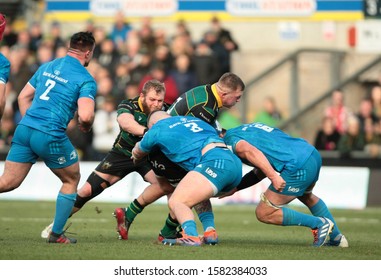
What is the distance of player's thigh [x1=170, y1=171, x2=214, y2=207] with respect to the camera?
37.7ft

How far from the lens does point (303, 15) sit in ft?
86.9

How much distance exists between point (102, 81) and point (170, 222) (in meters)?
12.2

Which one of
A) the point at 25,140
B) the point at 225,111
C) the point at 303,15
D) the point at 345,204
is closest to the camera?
the point at 25,140

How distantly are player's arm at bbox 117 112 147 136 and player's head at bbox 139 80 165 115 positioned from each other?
250 mm

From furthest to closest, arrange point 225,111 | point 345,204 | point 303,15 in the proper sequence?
point 303,15
point 225,111
point 345,204

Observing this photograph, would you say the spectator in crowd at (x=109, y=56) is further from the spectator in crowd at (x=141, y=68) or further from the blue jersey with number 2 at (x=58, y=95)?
the blue jersey with number 2 at (x=58, y=95)

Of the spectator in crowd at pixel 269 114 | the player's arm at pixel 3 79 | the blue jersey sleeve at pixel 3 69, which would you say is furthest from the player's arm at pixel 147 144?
the spectator in crowd at pixel 269 114

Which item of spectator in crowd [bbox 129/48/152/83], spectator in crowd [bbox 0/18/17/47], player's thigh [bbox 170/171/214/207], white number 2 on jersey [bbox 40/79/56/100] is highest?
white number 2 on jersey [bbox 40/79/56/100]

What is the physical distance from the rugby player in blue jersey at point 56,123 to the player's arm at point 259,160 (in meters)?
1.74

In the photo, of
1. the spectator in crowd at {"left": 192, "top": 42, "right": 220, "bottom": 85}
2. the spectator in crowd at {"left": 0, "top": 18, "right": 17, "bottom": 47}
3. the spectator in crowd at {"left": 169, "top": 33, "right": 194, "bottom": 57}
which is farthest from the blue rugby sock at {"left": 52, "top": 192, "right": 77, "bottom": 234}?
the spectator in crowd at {"left": 0, "top": 18, "right": 17, "bottom": 47}

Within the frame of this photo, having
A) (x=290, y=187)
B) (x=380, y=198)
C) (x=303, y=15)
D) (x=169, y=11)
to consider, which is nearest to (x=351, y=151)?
(x=380, y=198)

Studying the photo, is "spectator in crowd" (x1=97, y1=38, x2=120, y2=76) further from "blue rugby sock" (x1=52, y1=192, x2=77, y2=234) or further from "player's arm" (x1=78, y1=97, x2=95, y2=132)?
"player's arm" (x1=78, y1=97, x2=95, y2=132)

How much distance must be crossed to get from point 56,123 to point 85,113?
48 cm

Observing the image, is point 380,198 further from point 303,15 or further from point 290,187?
point 290,187
